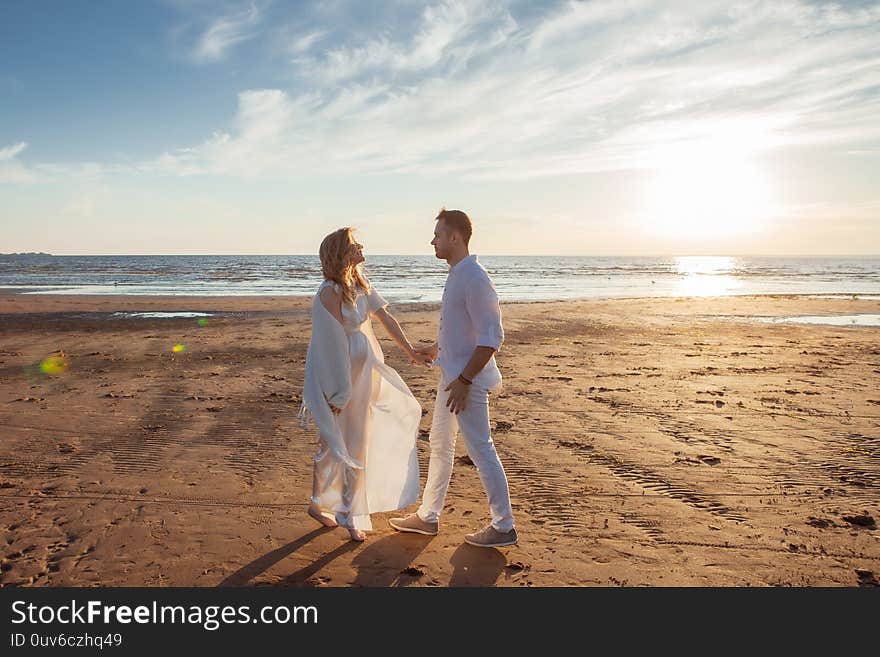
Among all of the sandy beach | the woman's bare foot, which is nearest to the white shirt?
the sandy beach

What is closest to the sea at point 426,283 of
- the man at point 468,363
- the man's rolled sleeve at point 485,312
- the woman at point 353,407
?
the woman at point 353,407

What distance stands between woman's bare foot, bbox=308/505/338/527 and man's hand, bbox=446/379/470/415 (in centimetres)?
141

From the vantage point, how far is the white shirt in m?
3.77

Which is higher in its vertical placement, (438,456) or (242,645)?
(438,456)

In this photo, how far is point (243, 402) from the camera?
8.23 meters

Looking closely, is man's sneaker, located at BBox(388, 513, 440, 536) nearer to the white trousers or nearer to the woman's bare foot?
the white trousers

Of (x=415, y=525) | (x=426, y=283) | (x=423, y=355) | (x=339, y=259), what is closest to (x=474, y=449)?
(x=415, y=525)

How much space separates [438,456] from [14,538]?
300 centimetres

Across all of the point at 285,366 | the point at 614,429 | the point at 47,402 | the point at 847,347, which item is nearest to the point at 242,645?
the point at 614,429

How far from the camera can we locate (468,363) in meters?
3.83

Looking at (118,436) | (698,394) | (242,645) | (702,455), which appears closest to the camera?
(242,645)

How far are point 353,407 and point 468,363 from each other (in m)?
1.06

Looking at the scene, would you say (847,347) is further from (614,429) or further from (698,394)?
(614,429)

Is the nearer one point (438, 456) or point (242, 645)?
point (242, 645)
